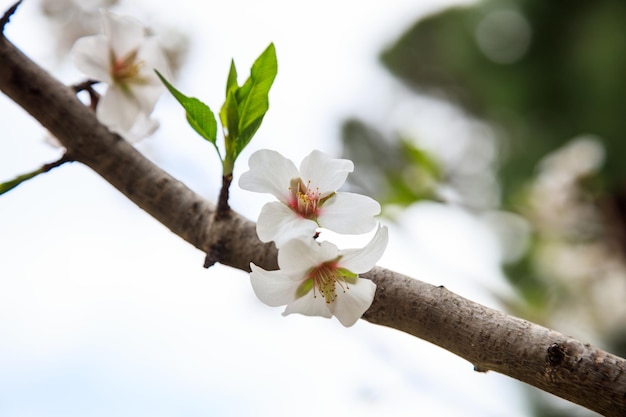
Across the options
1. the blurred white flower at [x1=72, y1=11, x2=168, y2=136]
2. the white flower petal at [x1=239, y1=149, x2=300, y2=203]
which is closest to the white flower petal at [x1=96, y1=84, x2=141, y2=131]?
the blurred white flower at [x1=72, y1=11, x2=168, y2=136]

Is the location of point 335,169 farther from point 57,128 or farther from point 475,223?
point 475,223

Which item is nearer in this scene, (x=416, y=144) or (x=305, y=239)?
(x=305, y=239)

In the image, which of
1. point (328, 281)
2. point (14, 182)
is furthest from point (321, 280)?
point (14, 182)

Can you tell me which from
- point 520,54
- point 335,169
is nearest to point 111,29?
point 335,169

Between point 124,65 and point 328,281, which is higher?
point 124,65

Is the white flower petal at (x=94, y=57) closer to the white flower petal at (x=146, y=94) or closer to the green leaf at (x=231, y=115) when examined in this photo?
the white flower petal at (x=146, y=94)

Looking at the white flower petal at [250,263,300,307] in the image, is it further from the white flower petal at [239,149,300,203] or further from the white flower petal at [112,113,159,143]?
the white flower petal at [112,113,159,143]

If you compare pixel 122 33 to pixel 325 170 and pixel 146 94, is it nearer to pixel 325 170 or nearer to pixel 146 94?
pixel 146 94
